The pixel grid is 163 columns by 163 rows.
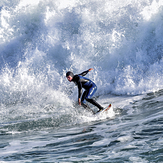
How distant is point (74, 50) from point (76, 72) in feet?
4.60

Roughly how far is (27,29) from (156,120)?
13.5 metres

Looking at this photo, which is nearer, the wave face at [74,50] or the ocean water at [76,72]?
the ocean water at [76,72]

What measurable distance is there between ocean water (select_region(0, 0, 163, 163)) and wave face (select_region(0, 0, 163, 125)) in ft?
0.17

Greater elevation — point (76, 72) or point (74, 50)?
point (74, 50)

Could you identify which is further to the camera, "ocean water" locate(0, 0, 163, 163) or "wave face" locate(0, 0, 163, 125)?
"wave face" locate(0, 0, 163, 125)

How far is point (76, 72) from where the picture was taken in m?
13.5

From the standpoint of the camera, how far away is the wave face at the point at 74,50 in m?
11.5

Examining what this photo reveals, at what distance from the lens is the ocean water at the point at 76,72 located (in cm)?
441

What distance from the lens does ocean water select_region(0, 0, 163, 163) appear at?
441cm

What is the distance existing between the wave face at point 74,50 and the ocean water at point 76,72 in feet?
0.17

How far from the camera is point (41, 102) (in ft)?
38.4

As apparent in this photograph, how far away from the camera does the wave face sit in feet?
37.6

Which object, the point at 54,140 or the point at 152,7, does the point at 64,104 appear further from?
the point at 152,7

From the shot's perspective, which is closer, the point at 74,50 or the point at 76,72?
the point at 76,72
